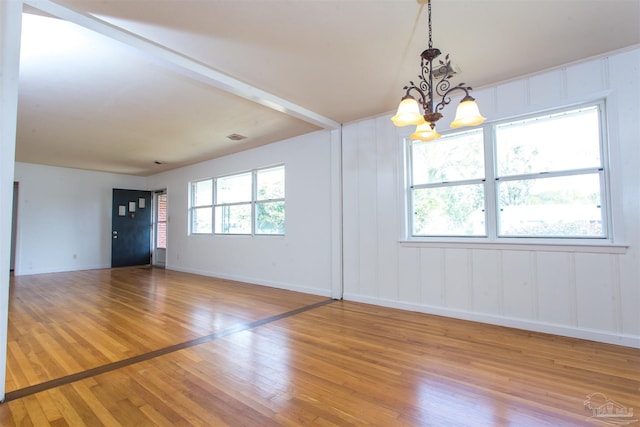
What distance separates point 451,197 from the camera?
3771mm

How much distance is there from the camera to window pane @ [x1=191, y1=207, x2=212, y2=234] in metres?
7.25

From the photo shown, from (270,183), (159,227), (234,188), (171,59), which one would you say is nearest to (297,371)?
(171,59)

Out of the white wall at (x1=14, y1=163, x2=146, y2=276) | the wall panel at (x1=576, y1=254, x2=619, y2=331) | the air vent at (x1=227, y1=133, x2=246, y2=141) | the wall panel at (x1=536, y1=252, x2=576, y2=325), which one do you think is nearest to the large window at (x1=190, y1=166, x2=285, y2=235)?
the air vent at (x1=227, y1=133, x2=246, y2=141)

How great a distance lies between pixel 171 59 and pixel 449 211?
11.3 feet

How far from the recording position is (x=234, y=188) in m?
6.64

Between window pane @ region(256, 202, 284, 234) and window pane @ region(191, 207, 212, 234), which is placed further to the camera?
window pane @ region(191, 207, 212, 234)

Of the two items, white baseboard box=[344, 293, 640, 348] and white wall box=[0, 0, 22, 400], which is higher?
white wall box=[0, 0, 22, 400]

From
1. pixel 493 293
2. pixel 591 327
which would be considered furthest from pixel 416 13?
pixel 591 327

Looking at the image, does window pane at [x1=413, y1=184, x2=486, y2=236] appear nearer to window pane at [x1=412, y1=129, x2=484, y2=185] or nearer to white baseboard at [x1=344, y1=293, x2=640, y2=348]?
window pane at [x1=412, y1=129, x2=484, y2=185]

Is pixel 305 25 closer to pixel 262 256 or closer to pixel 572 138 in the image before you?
pixel 572 138

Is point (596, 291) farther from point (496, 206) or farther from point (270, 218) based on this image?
point (270, 218)

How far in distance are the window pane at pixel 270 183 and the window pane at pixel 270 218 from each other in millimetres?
161

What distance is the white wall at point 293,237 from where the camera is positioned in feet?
16.3

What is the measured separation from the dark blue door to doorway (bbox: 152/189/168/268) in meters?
0.17
